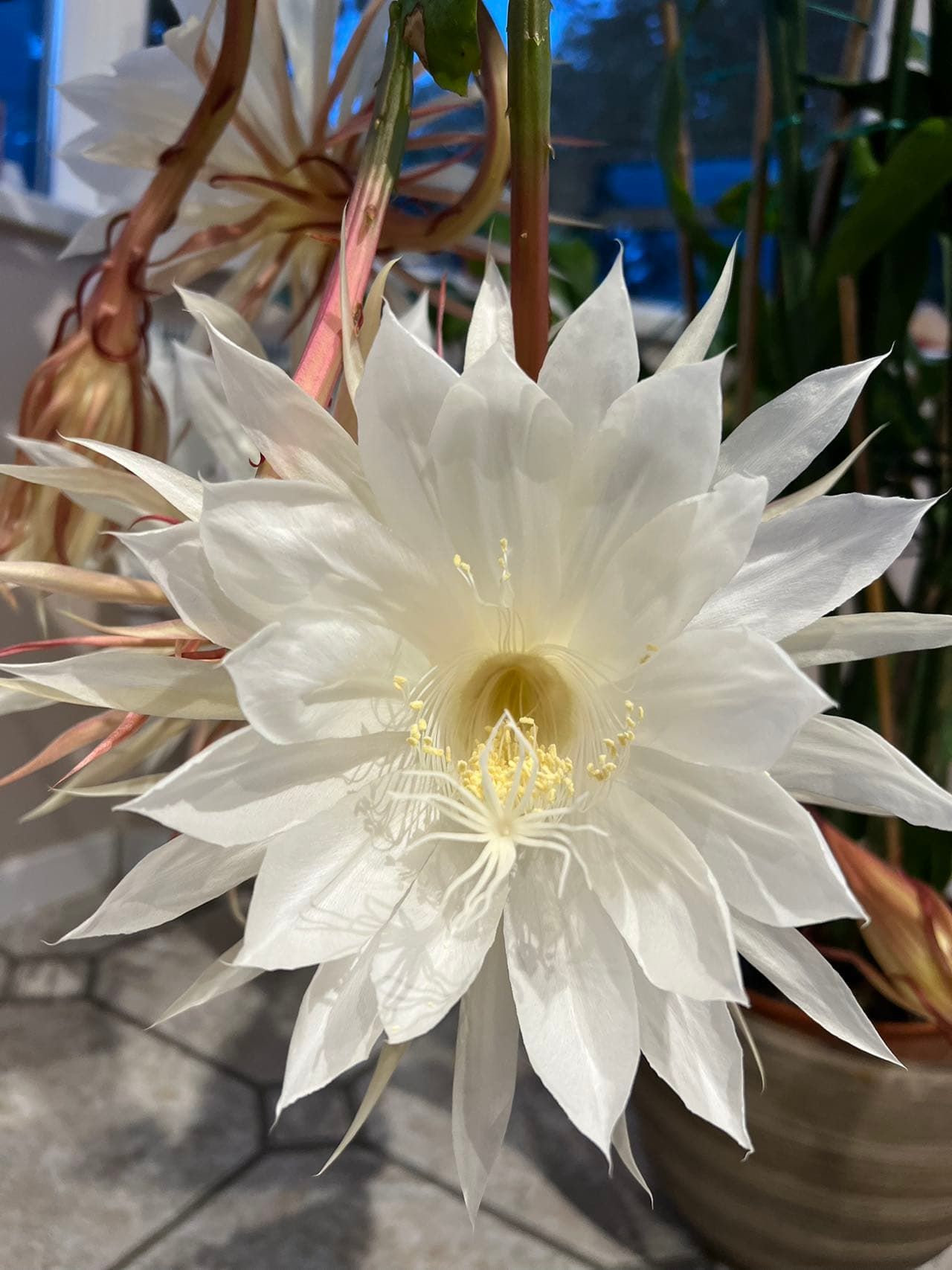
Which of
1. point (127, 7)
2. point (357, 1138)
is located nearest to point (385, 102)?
point (357, 1138)

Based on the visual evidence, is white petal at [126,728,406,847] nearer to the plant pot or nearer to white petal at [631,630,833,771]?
white petal at [631,630,833,771]

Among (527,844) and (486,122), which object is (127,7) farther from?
(527,844)

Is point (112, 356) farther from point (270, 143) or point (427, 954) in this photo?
point (427, 954)

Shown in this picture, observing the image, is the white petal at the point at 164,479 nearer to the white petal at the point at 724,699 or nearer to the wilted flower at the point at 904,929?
the white petal at the point at 724,699

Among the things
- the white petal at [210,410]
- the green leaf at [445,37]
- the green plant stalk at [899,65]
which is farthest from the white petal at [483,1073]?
the green plant stalk at [899,65]

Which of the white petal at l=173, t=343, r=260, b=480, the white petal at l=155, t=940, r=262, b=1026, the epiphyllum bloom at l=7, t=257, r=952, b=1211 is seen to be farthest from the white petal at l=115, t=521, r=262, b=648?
the white petal at l=173, t=343, r=260, b=480

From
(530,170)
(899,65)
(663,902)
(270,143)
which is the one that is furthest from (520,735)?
(899,65)
